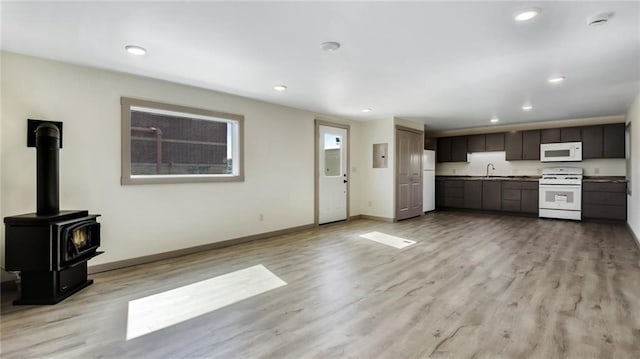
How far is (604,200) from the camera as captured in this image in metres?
6.42

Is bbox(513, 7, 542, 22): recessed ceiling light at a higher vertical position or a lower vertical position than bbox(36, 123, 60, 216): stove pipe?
higher

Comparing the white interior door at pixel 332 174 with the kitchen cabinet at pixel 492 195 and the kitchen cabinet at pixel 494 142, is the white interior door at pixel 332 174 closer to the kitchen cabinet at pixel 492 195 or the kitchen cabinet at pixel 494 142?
the kitchen cabinet at pixel 492 195

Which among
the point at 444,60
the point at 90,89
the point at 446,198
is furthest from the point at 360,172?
the point at 90,89

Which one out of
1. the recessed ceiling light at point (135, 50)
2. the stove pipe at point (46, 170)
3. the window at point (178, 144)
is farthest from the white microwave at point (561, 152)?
the stove pipe at point (46, 170)

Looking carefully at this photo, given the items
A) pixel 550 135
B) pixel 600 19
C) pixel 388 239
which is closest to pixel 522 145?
pixel 550 135

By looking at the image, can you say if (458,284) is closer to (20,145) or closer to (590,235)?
(590,235)

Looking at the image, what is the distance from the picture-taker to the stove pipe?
9.14ft

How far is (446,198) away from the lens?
28.6 ft

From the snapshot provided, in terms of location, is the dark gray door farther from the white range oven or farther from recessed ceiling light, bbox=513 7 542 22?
recessed ceiling light, bbox=513 7 542 22

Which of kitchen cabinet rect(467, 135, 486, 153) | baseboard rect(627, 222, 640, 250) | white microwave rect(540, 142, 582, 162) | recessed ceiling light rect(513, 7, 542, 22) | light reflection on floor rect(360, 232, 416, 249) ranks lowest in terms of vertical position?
light reflection on floor rect(360, 232, 416, 249)

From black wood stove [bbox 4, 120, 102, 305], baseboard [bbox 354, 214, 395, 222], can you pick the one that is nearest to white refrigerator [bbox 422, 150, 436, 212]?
baseboard [bbox 354, 214, 395, 222]

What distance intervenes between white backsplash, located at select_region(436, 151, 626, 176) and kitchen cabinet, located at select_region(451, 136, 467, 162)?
0.72ft

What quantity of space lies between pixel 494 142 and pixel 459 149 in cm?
90

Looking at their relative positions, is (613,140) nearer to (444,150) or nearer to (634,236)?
(634,236)
